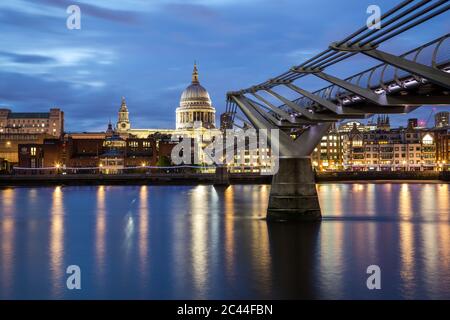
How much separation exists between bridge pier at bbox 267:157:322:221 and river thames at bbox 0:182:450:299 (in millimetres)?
906

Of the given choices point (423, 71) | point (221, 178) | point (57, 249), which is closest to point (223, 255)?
point (57, 249)

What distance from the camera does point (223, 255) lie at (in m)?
30.0

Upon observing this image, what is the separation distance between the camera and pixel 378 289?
2206 cm

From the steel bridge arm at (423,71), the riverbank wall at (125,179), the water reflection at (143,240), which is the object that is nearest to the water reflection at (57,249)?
the water reflection at (143,240)

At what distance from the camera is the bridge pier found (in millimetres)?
36594

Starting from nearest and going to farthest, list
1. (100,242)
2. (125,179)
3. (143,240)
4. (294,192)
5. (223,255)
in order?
1. (223,255)
2. (100,242)
3. (143,240)
4. (294,192)
5. (125,179)

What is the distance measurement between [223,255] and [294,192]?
8.65 m

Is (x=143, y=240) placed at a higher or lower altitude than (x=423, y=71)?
lower

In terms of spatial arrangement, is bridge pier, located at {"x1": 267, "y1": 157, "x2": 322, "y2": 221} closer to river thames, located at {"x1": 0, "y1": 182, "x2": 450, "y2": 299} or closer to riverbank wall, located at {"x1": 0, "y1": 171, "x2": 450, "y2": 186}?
river thames, located at {"x1": 0, "y1": 182, "x2": 450, "y2": 299}

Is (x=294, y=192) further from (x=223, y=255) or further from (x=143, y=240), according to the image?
(x=143, y=240)

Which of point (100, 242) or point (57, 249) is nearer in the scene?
point (57, 249)

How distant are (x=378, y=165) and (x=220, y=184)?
64.2m

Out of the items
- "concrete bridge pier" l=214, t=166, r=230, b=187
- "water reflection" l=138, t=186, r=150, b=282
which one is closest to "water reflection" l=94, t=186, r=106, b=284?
"water reflection" l=138, t=186, r=150, b=282
